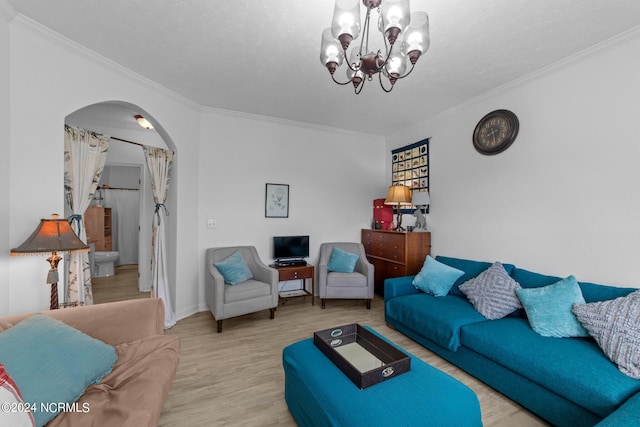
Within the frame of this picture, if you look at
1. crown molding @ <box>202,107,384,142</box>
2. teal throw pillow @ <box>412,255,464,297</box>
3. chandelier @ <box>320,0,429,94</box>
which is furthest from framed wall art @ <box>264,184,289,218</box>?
chandelier @ <box>320,0,429,94</box>

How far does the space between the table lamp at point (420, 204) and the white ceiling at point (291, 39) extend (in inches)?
49.3

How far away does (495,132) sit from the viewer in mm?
3076

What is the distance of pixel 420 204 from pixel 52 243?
3820mm

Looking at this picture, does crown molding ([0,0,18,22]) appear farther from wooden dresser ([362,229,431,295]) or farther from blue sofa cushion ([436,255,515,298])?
blue sofa cushion ([436,255,515,298])

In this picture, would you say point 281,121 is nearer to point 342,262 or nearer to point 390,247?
point 342,262

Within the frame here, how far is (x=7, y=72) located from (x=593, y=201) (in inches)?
182

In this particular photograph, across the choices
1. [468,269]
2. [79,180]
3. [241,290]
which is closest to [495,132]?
[468,269]

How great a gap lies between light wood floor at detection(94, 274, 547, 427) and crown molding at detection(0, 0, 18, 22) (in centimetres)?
287

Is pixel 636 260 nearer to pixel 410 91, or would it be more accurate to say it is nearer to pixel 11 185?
pixel 410 91

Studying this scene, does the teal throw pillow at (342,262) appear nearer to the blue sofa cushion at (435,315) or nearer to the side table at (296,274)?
the side table at (296,274)

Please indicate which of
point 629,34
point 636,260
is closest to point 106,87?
point 629,34

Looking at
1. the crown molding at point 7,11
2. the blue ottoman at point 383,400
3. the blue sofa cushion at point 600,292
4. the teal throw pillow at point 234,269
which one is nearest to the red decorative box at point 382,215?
the teal throw pillow at point 234,269

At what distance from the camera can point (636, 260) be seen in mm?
2088

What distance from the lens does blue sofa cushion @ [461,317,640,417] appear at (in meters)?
1.51
